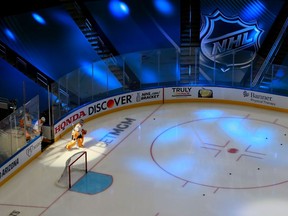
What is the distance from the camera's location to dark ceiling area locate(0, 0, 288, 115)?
23.0 metres

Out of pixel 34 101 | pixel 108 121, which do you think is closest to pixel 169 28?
pixel 108 121

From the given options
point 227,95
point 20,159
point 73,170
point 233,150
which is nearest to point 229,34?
point 227,95

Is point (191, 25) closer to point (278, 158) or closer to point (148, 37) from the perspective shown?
point (148, 37)

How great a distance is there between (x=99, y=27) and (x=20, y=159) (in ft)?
31.3

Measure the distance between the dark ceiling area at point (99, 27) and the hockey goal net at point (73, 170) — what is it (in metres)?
7.81

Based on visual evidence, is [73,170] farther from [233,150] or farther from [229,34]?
[229,34]

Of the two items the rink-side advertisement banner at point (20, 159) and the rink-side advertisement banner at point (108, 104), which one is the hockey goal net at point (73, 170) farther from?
the rink-side advertisement banner at point (108, 104)

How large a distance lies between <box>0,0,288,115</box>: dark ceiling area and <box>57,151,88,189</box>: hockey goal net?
25.6ft

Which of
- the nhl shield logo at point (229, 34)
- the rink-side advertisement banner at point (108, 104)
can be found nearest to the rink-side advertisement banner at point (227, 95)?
the rink-side advertisement banner at point (108, 104)

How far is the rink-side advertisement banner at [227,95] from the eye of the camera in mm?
19703

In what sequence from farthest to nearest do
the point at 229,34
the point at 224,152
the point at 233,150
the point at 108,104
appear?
the point at 229,34
the point at 108,104
the point at 233,150
the point at 224,152

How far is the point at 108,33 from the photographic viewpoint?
938 inches

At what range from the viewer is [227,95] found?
67.3 ft

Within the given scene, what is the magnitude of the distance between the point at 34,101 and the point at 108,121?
3.22 metres
